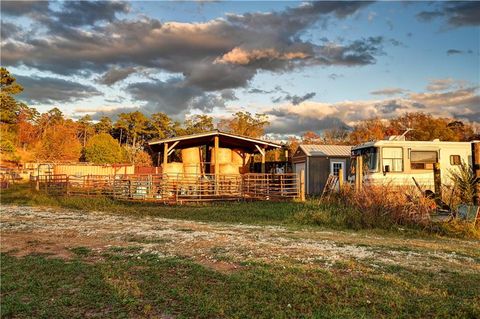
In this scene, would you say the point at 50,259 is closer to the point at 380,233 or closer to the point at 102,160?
the point at 380,233

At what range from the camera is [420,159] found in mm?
20891

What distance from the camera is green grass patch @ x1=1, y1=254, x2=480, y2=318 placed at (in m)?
5.01

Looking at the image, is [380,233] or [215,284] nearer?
[215,284]

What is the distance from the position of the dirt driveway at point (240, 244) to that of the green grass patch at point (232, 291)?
70 cm

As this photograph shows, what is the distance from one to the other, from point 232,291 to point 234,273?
895 millimetres

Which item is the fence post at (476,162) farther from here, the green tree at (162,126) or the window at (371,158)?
the green tree at (162,126)

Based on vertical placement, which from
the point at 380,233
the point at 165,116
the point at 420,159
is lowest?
the point at 380,233

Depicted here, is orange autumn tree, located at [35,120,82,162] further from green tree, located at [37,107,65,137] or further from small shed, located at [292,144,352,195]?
small shed, located at [292,144,352,195]

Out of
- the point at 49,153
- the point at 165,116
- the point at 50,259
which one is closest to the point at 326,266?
the point at 50,259

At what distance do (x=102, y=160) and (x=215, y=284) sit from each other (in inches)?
2108

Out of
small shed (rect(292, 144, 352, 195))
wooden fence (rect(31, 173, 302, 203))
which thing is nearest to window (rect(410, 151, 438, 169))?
wooden fence (rect(31, 173, 302, 203))

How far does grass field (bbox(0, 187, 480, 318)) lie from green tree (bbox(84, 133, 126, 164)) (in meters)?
46.3

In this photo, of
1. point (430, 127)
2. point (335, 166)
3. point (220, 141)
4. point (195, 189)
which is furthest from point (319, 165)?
point (430, 127)

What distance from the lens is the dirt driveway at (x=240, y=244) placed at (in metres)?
7.65
